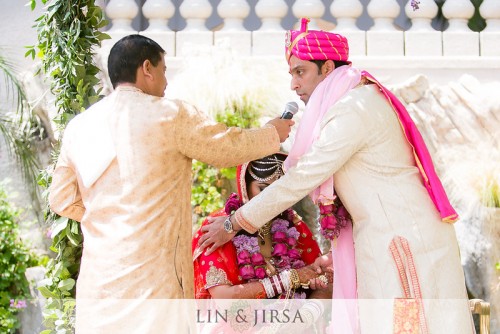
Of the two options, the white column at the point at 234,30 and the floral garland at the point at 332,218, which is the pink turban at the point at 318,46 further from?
the white column at the point at 234,30

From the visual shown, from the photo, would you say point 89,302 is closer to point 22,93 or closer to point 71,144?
point 71,144

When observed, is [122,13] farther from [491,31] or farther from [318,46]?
[318,46]

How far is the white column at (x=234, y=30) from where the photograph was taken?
7.21m

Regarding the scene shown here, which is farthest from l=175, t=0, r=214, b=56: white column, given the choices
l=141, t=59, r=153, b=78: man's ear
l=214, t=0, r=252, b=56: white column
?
l=141, t=59, r=153, b=78: man's ear

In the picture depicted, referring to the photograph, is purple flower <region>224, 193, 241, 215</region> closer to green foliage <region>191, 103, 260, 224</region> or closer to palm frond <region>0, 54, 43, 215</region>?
green foliage <region>191, 103, 260, 224</region>

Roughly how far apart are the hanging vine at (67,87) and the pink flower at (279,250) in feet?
3.32

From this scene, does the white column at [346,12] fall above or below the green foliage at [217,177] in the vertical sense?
above

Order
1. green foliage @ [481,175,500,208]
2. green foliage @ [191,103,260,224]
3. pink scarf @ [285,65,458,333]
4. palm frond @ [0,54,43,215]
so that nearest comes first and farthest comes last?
pink scarf @ [285,65,458,333] → green foliage @ [481,175,500,208] → green foliage @ [191,103,260,224] → palm frond @ [0,54,43,215]

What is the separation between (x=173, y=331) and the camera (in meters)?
3.65

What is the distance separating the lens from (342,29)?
23.7 feet

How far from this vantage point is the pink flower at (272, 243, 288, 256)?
4.64 meters

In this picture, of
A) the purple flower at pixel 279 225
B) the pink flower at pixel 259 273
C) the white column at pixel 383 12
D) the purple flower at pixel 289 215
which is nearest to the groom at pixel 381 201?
the pink flower at pixel 259 273

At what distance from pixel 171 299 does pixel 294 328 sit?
1.06 m

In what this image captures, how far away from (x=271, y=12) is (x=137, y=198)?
3.96m
